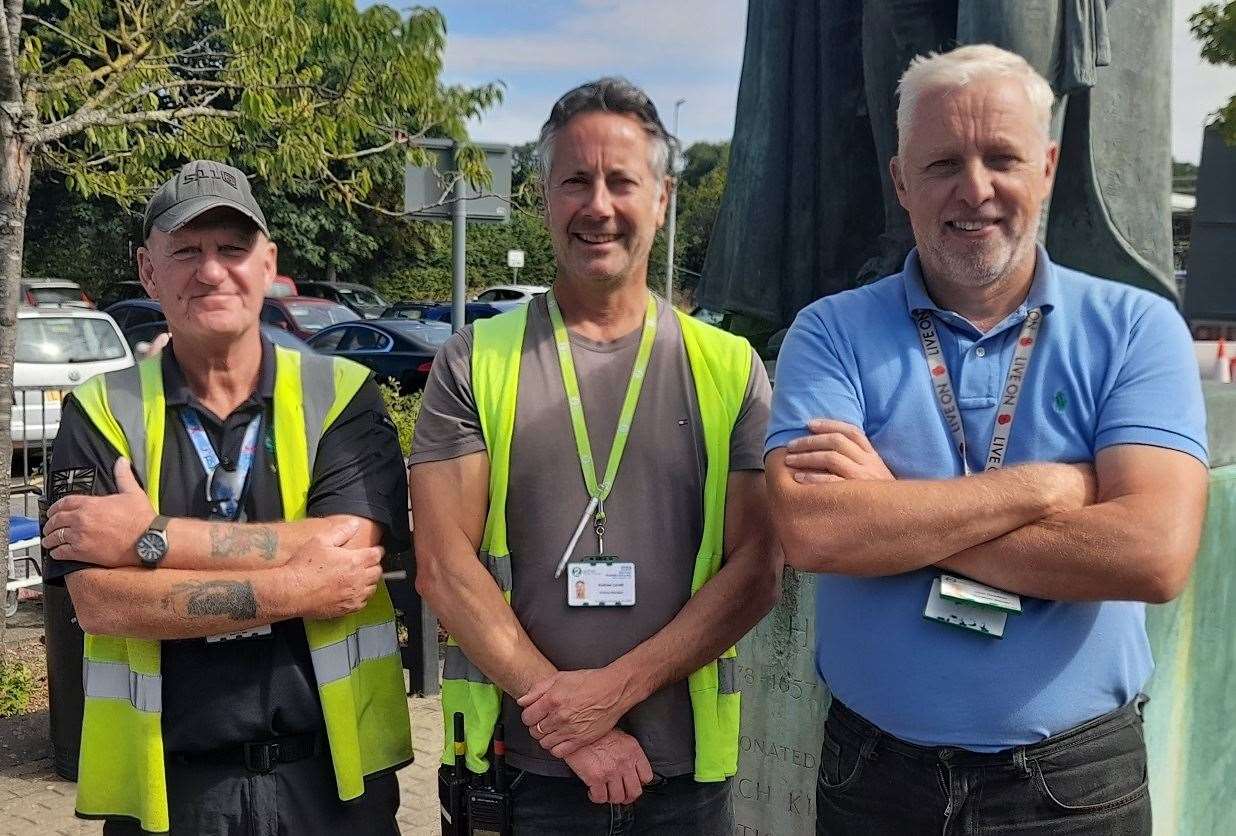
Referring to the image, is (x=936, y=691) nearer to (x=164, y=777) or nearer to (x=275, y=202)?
(x=164, y=777)

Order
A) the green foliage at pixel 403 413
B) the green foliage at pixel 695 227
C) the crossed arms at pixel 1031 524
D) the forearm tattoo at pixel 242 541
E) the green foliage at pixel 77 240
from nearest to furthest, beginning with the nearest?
1. the crossed arms at pixel 1031 524
2. the forearm tattoo at pixel 242 541
3. the green foliage at pixel 403 413
4. the green foliage at pixel 77 240
5. the green foliage at pixel 695 227

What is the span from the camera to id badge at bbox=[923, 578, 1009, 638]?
6.64 feet

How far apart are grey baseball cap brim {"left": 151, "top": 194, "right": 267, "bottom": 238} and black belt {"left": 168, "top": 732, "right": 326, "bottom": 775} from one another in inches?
42.7

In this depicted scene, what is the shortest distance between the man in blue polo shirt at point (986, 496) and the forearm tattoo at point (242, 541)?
1018mm

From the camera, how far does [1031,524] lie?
1.99 metres

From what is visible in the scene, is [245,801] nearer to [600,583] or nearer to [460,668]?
[460,668]

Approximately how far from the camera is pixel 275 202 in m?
33.2

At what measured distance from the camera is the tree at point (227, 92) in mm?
5562

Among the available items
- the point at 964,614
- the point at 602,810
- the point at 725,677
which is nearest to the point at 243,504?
the point at 602,810

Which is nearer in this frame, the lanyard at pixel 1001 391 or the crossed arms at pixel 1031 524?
the crossed arms at pixel 1031 524

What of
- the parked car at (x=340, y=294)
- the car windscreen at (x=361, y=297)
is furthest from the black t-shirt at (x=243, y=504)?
the car windscreen at (x=361, y=297)

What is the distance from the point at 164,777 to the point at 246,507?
1.85 ft

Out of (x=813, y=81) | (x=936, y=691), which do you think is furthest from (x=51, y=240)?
(x=936, y=691)

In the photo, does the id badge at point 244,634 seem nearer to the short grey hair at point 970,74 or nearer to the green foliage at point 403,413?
the short grey hair at point 970,74
